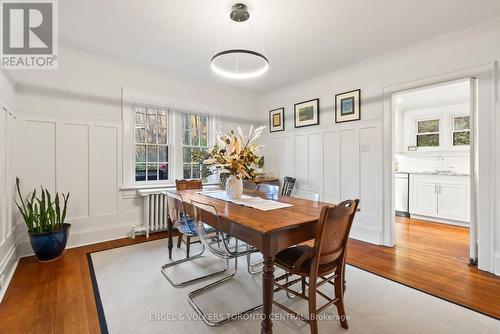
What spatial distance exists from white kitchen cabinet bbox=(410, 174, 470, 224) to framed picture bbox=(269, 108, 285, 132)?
2831 millimetres

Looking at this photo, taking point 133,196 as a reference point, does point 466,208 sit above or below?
below

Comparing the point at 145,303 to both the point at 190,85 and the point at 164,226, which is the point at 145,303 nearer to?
the point at 164,226

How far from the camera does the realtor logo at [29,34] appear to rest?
2.20 metres

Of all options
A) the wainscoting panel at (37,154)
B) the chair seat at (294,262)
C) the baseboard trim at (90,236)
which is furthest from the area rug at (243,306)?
the wainscoting panel at (37,154)

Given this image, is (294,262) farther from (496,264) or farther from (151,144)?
(151,144)

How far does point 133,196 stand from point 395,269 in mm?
3570

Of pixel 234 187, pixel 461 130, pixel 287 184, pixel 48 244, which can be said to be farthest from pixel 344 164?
pixel 48 244

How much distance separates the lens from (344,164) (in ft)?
12.3

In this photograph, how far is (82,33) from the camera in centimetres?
271

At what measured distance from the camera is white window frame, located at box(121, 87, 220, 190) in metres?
3.58

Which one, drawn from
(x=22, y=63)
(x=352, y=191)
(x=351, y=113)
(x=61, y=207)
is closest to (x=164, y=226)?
(x=61, y=207)

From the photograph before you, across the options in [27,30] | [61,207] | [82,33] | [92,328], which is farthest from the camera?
[61,207]

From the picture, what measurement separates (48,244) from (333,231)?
3015 millimetres

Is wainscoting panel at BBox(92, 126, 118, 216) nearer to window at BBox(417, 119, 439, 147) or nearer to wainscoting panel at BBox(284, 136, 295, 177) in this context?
wainscoting panel at BBox(284, 136, 295, 177)
